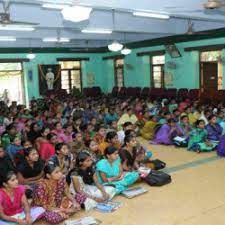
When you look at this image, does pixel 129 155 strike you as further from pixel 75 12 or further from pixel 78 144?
pixel 75 12

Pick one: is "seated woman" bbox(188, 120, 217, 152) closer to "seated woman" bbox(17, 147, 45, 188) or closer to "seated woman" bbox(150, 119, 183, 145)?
"seated woman" bbox(150, 119, 183, 145)

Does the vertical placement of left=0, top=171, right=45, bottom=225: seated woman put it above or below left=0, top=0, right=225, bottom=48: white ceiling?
below

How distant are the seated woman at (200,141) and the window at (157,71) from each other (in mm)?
8592

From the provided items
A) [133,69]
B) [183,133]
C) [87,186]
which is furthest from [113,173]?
[133,69]

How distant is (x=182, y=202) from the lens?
4.86 m

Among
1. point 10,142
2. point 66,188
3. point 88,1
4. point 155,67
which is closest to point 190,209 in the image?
point 66,188

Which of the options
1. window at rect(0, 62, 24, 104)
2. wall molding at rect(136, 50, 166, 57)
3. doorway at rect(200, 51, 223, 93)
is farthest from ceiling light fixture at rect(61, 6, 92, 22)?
window at rect(0, 62, 24, 104)

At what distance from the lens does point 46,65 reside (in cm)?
1791

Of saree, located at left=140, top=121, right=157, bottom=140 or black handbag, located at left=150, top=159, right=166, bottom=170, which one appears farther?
saree, located at left=140, top=121, right=157, bottom=140

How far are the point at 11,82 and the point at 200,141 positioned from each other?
1216cm

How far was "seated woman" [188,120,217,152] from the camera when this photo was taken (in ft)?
24.7

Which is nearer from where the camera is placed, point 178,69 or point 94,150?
point 94,150

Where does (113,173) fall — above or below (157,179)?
above

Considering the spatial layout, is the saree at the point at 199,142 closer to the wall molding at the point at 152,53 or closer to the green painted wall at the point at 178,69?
the green painted wall at the point at 178,69
